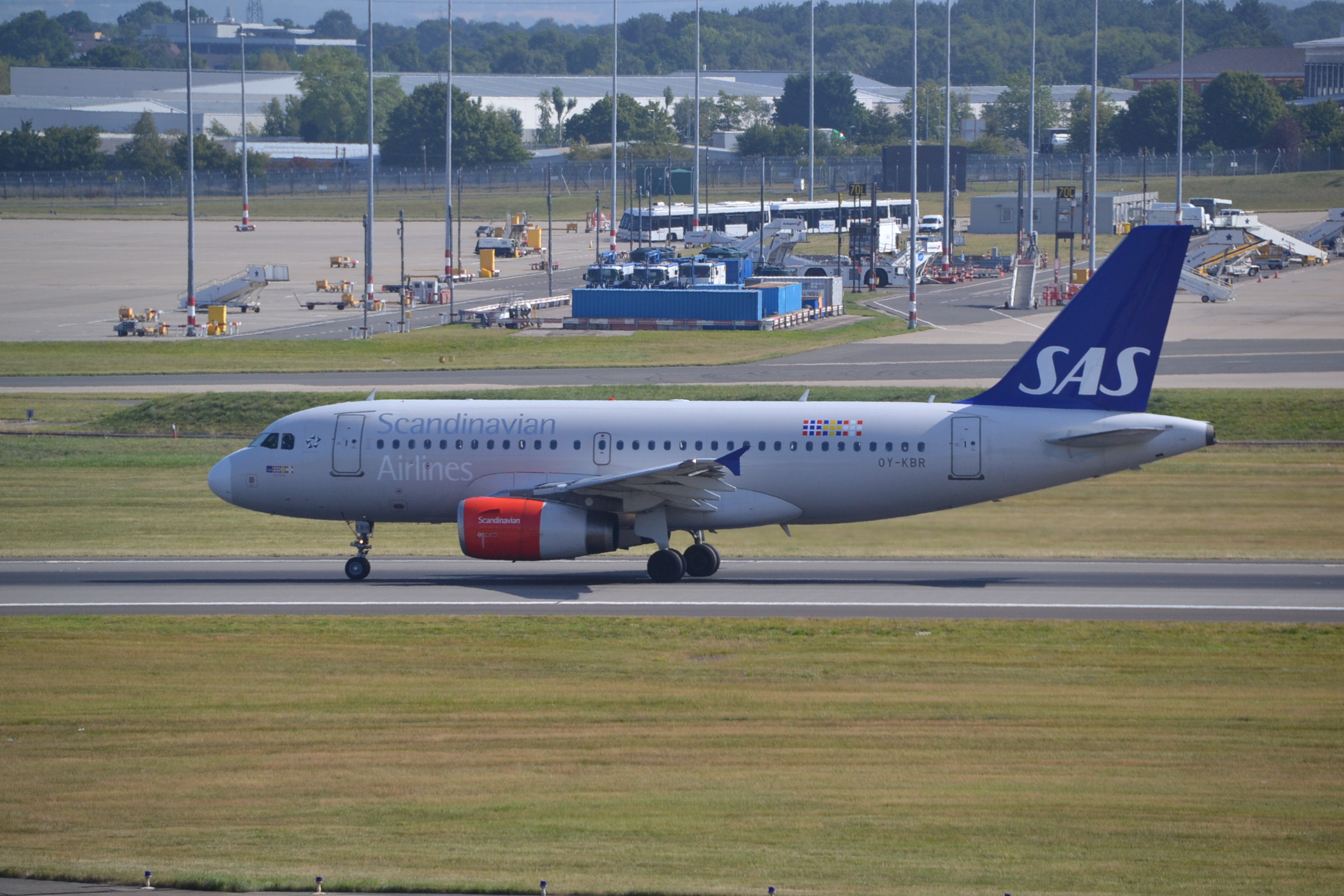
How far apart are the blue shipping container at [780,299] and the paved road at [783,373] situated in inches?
454

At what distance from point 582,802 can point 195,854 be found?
16.3 feet

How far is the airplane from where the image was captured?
3309cm

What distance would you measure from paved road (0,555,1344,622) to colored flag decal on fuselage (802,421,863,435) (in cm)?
354

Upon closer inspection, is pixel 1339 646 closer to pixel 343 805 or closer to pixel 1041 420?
pixel 1041 420

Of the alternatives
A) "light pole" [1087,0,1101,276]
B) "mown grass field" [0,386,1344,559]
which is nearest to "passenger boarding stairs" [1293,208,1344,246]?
"light pole" [1087,0,1101,276]

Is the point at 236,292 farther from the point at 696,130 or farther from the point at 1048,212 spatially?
the point at 1048,212

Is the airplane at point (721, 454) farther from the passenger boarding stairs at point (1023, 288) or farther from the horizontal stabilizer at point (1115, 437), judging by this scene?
the passenger boarding stairs at point (1023, 288)

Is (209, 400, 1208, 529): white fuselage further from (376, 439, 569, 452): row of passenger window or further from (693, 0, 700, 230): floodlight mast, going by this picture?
(693, 0, 700, 230): floodlight mast

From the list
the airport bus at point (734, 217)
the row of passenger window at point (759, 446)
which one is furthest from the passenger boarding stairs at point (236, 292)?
the row of passenger window at point (759, 446)

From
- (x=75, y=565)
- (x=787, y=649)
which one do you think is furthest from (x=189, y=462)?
(x=787, y=649)

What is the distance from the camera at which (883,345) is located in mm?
80375

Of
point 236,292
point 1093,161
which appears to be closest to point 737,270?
point 1093,161

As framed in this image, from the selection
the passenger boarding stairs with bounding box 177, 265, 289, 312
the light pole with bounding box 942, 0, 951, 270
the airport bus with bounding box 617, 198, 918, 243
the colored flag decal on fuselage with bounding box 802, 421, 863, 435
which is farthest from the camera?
the airport bus with bounding box 617, 198, 918, 243

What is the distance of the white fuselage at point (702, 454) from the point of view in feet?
110
